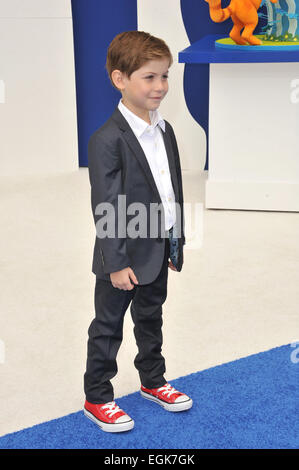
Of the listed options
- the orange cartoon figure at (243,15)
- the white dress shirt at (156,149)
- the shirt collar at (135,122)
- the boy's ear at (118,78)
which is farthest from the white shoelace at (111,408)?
the orange cartoon figure at (243,15)

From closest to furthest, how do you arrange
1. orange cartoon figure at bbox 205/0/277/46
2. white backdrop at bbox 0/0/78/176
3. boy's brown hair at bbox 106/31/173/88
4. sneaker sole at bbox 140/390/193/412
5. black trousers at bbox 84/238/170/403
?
boy's brown hair at bbox 106/31/173/88 < black trousers at bbox 84/238/170/403 < sneaker sole at bbox 140/390/193/412 < orange cartoon figure at bbox 205/0/277/46 < white backdrop at bbox 0/0/78/176

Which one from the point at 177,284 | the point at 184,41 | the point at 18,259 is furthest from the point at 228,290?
the point at 184,41

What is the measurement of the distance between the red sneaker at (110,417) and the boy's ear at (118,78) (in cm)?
78

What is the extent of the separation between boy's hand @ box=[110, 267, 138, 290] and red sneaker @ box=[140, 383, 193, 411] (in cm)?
38

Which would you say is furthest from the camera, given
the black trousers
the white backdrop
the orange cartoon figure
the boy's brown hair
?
the white backdrop

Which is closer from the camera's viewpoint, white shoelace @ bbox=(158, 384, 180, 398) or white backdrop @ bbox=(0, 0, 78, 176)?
white shoelace @ bbox=(158, 384, 180, 398)

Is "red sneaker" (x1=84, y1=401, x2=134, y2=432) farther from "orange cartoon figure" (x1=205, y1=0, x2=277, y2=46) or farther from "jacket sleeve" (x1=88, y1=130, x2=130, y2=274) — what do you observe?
"orange cartoon figure" (x1=205, y1=0, x2=277, y2=46)

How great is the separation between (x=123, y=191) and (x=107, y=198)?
0.05m

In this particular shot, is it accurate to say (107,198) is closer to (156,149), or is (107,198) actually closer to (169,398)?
(156,149)

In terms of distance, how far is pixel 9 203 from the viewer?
3549mm

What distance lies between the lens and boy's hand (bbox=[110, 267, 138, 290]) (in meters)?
1.58

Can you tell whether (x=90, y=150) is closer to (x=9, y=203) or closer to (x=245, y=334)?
(x=245, y=334)

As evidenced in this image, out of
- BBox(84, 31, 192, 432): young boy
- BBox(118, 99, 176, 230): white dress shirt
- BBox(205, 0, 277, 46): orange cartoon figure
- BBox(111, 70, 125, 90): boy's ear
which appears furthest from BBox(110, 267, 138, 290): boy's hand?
BBox(205, 0, 277, 46): orange cartoon figure

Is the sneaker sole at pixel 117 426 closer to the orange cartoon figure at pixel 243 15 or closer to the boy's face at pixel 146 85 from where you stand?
the boy's face at pixel 146 85
